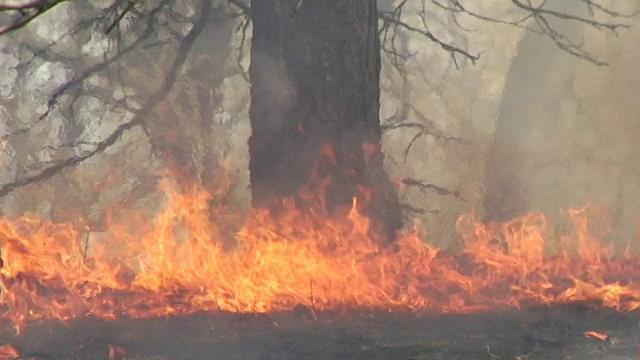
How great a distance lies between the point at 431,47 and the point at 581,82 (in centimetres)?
191

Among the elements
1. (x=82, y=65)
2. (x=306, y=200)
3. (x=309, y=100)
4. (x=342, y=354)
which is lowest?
(x=342, y=354)

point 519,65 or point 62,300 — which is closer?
point 62,300

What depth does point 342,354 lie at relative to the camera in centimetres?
415

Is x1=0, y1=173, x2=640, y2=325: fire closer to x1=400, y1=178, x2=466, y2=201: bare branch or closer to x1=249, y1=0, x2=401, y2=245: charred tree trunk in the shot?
x1=249, y1=0, x2=401, y2=245: charred tree trunk

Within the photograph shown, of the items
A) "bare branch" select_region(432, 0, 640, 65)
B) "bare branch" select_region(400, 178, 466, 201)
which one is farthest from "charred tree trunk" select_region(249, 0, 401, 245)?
"bare branch" select_region(432, 0, 640, 65)

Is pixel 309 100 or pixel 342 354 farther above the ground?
pixel 309 100

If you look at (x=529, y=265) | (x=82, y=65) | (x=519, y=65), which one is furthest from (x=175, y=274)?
(x=519, y=65)

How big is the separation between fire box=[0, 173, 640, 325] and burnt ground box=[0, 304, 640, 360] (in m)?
0.11

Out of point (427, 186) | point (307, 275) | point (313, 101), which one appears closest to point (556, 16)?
point (427, 186)

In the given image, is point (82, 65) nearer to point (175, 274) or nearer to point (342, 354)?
point (175, 274)

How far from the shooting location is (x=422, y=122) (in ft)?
30.0

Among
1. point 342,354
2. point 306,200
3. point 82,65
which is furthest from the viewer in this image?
point 82,65

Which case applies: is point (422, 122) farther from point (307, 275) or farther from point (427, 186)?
point (307, 275)

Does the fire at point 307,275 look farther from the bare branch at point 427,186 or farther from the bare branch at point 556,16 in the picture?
the bare branch at point 556,16
